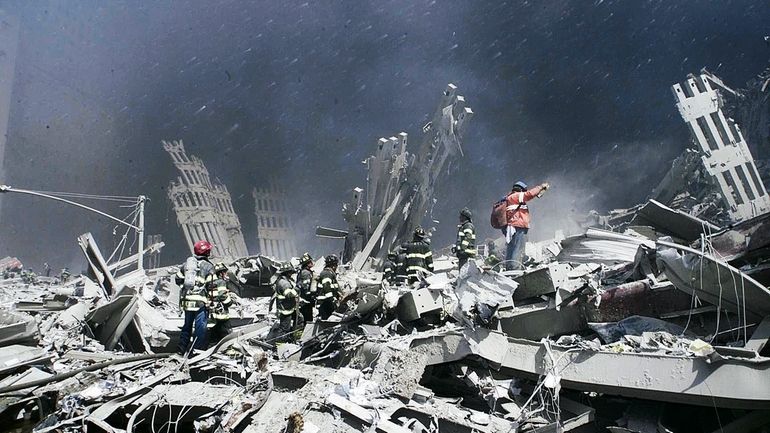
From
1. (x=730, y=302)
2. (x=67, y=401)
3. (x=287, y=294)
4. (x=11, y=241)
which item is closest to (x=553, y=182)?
(x=287, y=294)

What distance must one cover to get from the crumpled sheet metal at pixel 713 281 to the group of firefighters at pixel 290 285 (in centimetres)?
246

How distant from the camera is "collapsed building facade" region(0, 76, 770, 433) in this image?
11.1 ft

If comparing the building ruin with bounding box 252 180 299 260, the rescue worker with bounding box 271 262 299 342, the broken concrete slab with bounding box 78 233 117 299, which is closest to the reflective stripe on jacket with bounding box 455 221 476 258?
the rescue worker with bounding box 271 262 299 342

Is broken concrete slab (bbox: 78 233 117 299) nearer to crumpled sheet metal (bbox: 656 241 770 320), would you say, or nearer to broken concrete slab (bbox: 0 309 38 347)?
broken concrete slab (bbox: 0 309 38 347)

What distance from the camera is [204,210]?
89.2ft

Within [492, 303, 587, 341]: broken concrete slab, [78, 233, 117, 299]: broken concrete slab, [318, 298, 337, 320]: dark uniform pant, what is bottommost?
[492, 303, 587, 341]: broken concrete slab

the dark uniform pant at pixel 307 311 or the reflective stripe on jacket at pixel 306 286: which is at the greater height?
the reflective stripe on jacket at pixel 306 286

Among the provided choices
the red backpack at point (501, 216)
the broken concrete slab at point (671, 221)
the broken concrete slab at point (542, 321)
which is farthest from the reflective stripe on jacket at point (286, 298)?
the broken concrete slab at point (671, 221)

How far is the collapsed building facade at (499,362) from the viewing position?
3377mm

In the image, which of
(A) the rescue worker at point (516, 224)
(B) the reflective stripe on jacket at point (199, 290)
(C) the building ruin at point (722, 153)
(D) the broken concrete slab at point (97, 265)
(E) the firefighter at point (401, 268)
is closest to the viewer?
(B) the reflective stripe on jacket at point (199, 290)

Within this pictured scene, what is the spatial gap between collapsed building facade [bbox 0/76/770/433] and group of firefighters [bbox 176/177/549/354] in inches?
30.3

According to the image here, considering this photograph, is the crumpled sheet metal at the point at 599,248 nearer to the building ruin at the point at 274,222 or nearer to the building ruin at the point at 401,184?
the building ruin at the point at 401,184

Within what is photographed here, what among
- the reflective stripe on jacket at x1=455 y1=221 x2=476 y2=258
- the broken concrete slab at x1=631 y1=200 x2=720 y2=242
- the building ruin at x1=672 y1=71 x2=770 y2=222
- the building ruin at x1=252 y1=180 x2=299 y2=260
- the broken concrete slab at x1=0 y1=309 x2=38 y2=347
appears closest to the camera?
the broken concrete slab at x1=631 y1=200 x2=720 y2=242

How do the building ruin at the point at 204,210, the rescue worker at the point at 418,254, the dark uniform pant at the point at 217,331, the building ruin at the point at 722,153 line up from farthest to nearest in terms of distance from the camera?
the building ruin at the point at 204,210
the building ruin at the point at 722,153
the rescue worker at the point at 418,254
the dark uniform pant at the point at 217,331
